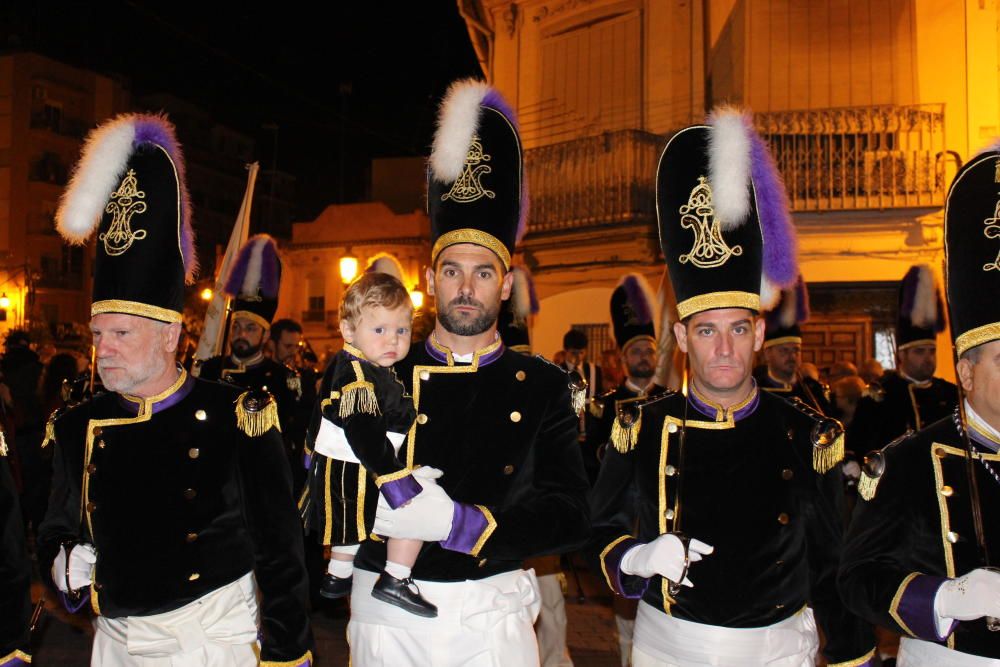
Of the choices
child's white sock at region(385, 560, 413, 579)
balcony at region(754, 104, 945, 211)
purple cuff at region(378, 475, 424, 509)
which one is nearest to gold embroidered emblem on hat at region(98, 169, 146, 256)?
purple cuff at region(378, 475, 424, 509)

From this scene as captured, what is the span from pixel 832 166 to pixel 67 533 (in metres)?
13.3

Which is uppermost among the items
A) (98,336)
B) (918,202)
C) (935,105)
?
(935,105)

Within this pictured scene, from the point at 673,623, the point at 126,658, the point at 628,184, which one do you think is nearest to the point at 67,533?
the point at 126,658

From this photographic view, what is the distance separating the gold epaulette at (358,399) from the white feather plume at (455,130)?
3.88ft

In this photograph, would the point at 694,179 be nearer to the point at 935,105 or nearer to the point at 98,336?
the point at 98,336

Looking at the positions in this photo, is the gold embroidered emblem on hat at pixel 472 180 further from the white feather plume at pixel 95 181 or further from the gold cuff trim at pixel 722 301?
the white feather plume at pixel 95 181

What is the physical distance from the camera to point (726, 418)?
4.11 m

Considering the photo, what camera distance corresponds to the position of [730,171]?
4.13m

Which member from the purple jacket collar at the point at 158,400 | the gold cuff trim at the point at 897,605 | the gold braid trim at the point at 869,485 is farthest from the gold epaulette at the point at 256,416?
the gold cuff trim at the point at 897,605

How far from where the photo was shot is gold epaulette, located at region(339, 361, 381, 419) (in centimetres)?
351

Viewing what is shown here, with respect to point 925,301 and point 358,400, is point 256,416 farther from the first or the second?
point 925,301

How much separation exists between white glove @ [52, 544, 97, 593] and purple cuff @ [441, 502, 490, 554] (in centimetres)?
145

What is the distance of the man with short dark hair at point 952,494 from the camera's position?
3422mm

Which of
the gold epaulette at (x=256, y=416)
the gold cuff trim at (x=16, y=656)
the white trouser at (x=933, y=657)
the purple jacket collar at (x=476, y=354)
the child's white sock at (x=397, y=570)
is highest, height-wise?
the purple jacket collar at (x=476, y=354)
